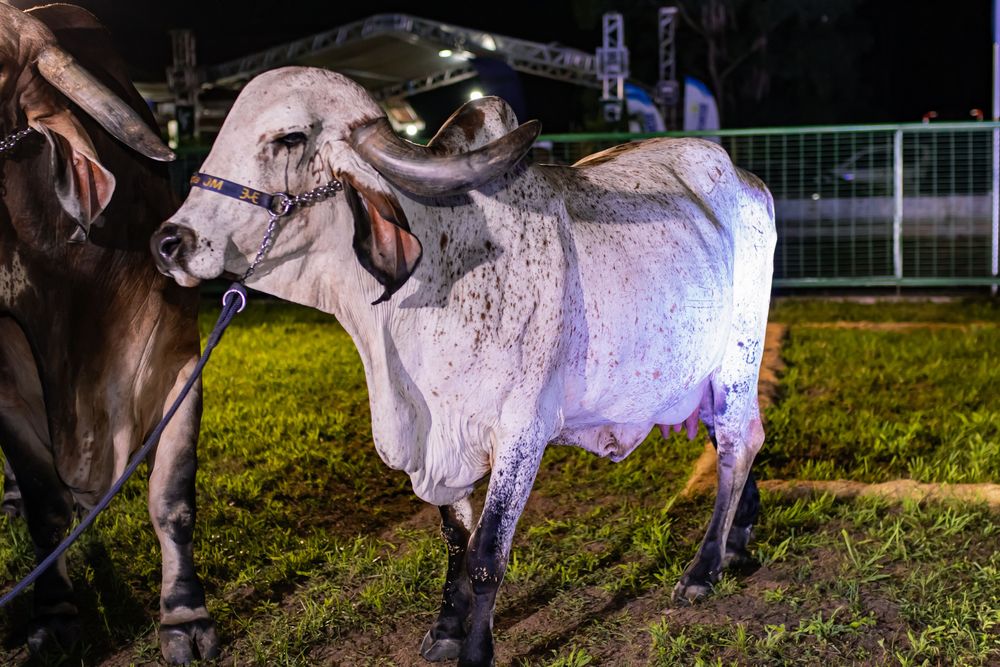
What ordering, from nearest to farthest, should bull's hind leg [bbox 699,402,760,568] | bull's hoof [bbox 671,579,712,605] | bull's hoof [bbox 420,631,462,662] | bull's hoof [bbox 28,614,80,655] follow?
bull's hoof [bbox 420,631,462,662] → bull's hoof [bbox 28,614,80,655] → bull's hoof [bbox 671,579,712,605] → bull's hind leg [bbox 699,402,760,568]

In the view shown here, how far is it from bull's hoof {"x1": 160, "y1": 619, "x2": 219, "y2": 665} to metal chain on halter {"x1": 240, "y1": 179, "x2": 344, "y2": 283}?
1.23 m

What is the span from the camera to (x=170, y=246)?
2750 mm

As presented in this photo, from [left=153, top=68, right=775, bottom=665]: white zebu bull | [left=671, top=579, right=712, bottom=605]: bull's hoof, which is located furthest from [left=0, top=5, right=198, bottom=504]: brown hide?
[left=671, top=579, right=712, bottom=605]: bull's hoof

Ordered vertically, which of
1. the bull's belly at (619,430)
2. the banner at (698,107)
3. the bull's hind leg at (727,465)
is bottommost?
the bull's hind leg at (727,465)

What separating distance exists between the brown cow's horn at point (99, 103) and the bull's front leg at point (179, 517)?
86cm

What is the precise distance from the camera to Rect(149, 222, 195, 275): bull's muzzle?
2.74 metres

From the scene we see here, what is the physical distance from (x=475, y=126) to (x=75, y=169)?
111 centimetres

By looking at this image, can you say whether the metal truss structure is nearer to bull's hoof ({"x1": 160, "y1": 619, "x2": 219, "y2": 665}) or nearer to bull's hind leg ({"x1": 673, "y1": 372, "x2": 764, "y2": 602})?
bull's hind leg ({"x1": 673, "y1": 372, "x2": 764, "y2": 602})

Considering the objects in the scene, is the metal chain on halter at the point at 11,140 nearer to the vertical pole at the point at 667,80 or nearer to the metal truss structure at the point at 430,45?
the metal truss structure at the point at 430,45

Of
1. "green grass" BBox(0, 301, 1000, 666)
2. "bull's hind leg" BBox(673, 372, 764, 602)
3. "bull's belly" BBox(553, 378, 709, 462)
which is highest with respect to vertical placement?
"bull's belly" BBox(553, 378, 709, 462)

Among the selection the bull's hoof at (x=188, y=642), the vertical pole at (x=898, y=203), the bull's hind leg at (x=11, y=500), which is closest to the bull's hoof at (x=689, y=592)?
the bull's hoof at (x=188, y=642)

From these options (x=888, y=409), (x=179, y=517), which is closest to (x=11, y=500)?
(x=179, y=517)

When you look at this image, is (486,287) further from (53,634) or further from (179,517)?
(53,634)

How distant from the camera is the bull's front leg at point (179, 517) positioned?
3486 millimetres
